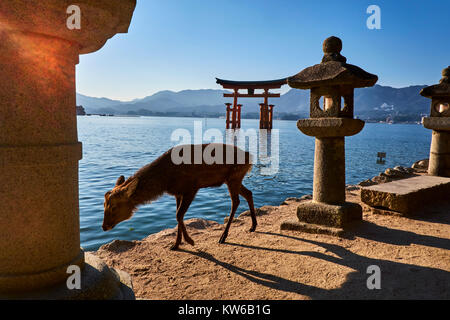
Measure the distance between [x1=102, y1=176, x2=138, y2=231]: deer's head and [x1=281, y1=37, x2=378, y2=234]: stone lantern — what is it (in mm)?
2688

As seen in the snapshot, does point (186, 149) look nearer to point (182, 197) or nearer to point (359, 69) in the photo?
point (182, 197)

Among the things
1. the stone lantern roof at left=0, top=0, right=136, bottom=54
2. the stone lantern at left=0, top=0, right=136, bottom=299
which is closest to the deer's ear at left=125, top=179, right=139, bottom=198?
the stone lantern at left=0, top=0, right=136, bottom=299

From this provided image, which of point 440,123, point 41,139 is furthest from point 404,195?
point 41,139

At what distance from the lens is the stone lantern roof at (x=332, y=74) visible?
480 cm

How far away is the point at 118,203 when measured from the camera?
421 cm

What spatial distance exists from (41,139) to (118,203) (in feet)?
7.29

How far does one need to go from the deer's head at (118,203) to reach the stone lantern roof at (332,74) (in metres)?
3.21

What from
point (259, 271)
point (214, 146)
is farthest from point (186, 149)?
point (259, 271)

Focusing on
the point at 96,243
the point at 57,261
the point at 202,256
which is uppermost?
the point at 57,261

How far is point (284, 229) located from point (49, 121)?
13.8 ft

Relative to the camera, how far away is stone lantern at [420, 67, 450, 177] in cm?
796

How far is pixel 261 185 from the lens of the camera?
1358cm

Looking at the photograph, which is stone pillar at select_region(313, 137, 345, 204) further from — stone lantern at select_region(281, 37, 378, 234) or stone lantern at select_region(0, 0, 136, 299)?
stone lantern at select_region(0, 0, 136, 299)

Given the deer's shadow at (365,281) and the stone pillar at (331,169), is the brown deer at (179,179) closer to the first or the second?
the deer's shadow at (365,281)
